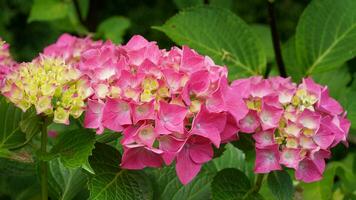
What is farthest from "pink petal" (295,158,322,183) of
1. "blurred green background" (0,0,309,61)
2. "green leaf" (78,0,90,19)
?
"blurred green background" (0,0,309,61)

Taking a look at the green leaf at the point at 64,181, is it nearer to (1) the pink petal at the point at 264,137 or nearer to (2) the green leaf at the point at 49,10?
(1) the pink petal at the point at 264,137

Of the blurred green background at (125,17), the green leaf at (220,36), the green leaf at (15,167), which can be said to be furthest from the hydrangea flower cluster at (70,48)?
the blurred green background at (125,17)

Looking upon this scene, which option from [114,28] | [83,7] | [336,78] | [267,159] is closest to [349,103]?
[336,78]

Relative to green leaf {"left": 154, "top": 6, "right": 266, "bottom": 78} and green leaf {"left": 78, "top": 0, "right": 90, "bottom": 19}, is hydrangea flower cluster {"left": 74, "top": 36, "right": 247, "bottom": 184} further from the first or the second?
green leaf {"left": 78, "top": 0, "right": 90, "bottom": 19}

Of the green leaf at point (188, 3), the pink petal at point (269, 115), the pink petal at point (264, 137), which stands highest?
the pink petal at point (269, 115)

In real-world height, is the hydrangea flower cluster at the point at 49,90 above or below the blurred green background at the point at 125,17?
above

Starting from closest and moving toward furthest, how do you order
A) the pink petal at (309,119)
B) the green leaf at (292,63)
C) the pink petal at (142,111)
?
the pink petal at (142,111), the pink petal at (309,119), the green leaf at (292,63)

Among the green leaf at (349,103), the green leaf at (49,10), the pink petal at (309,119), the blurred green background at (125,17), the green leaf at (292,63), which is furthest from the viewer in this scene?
the blurred green background at (125,17)

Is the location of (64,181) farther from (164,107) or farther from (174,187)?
(164,107)
